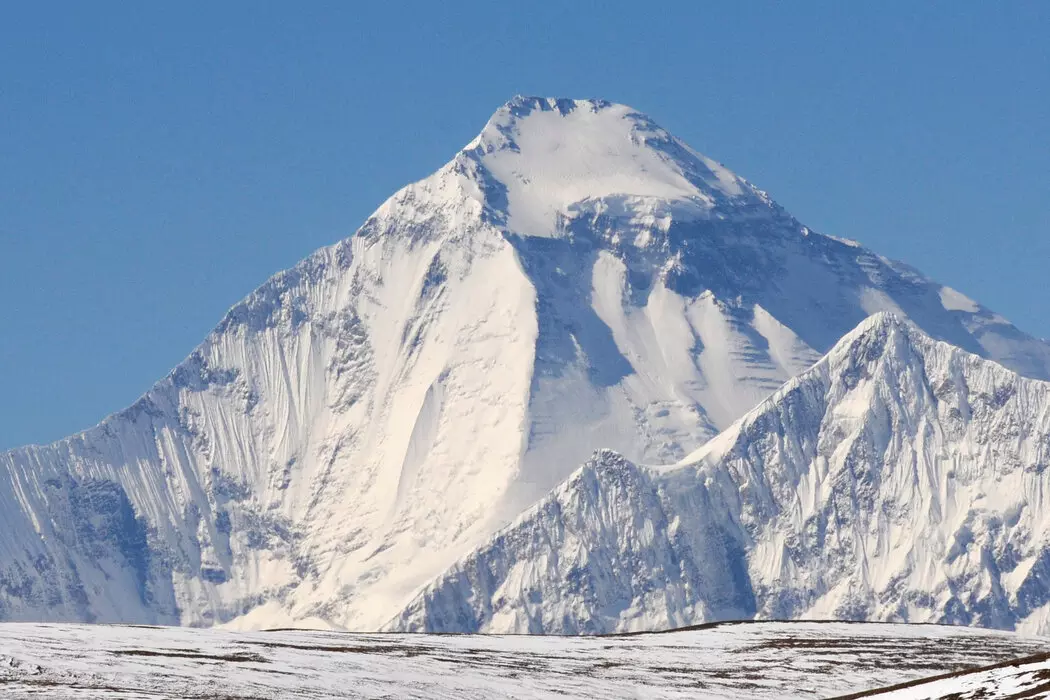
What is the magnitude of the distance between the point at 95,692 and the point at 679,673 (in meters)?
47.0

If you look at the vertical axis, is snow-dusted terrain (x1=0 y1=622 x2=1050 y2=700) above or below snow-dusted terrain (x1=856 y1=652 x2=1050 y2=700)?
above

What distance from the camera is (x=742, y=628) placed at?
649 feet

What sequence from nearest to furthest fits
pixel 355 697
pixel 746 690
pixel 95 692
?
pixel 95 692 < pixel 355 697 < pixel 746 690

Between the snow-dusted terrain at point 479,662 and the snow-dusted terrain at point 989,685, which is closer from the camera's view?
the snow-dusted terrain at point 989,685

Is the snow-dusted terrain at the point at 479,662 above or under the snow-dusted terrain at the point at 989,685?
above

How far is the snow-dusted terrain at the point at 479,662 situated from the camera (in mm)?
136750

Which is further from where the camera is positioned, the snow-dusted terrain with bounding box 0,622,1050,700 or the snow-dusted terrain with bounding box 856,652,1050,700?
the snow-dusted terrain with bounding box 0,622,1050,700

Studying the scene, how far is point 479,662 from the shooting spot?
536 ft

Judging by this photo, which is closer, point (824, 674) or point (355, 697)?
point (355, 697)

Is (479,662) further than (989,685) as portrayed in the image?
Yes

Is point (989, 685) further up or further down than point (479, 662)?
further down

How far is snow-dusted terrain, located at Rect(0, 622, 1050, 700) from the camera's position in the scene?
13675 cm

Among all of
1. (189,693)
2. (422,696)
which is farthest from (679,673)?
(189,693)

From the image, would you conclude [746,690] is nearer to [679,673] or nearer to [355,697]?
[679,673]
